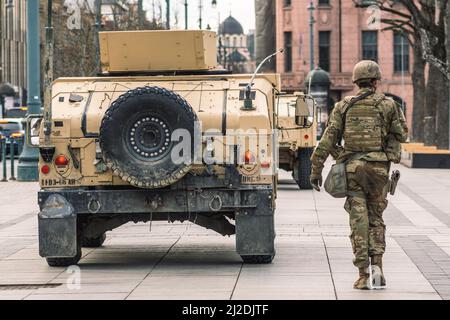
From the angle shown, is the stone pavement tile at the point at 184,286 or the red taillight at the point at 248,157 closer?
the stone pavement tile at the point at 184,286

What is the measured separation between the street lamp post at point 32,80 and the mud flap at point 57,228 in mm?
17576

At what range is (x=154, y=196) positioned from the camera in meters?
12.7

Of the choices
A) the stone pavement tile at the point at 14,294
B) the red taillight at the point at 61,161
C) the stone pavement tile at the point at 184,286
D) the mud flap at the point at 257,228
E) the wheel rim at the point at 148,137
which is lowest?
the stone pavement tile at the point at 14,294

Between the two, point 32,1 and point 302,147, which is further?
point 32,1

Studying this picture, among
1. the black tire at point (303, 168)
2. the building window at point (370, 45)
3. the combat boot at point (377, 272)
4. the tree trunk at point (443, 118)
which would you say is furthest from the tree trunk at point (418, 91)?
the combat boot at point (377, 272)

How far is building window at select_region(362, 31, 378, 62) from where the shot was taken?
89.5 m

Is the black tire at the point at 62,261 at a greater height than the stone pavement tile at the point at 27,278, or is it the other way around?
the black tire at the point at 62,261

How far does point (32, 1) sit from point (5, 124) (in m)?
21.0

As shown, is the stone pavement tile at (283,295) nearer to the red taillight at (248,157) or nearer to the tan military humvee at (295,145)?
the red taillight at (248,157)

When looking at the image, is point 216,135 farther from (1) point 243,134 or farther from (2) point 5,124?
(2) point 5,124

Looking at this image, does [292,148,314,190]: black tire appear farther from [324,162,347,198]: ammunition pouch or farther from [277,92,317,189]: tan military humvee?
[324,162,347,198]: ammunition pouch

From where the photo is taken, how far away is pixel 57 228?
1281cm

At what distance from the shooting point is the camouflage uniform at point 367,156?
1112cm
